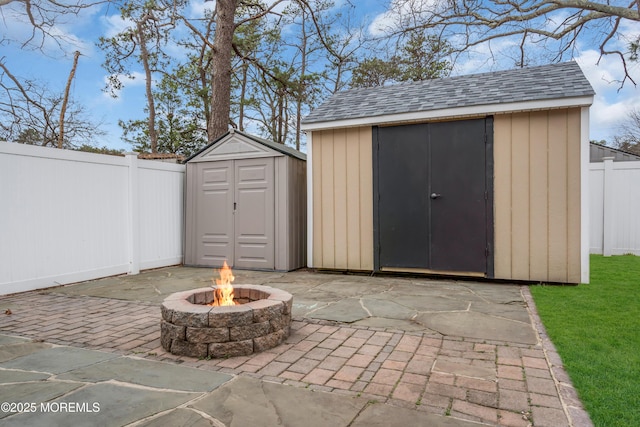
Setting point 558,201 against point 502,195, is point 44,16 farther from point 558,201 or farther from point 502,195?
point 558,201

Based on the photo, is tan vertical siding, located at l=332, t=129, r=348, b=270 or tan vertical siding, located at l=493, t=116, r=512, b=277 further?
tan vertical siding, located at l=332, t=129, r=348, b=270

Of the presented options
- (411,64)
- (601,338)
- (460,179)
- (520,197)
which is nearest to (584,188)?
(520,197)

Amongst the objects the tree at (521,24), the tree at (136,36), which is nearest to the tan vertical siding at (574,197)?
the tree at (521,24)

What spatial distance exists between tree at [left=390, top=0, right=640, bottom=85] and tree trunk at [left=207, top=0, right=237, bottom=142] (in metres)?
4.48

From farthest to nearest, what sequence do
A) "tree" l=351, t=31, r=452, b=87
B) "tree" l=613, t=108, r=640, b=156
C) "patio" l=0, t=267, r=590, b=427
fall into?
"tree" l=613, t=108, r=640, b=156 < "tree" l=351, t=31, r=452, b=87 < "patio" l=0, t=267, r=590, b=427

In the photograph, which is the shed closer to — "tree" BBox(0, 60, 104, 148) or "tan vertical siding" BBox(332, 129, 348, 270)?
"tan vertical siding" BBox(332, 129, 348, 270)

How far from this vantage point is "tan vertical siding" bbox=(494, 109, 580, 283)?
16.8 ft

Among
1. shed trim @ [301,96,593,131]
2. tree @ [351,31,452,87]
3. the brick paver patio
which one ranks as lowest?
the brick paver patio

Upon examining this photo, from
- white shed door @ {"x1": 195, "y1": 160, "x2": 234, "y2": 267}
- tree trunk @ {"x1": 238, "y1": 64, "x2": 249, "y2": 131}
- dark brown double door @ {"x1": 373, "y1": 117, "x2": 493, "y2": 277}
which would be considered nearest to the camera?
dark brown double door @ {"x1": 373, "y1": 117, "x2": 493, "y2": 277}

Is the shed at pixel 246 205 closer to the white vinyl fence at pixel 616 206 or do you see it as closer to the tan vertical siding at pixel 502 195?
the tan vertical siding at pixel 502 195

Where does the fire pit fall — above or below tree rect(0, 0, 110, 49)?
below

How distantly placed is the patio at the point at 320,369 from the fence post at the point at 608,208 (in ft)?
16.6

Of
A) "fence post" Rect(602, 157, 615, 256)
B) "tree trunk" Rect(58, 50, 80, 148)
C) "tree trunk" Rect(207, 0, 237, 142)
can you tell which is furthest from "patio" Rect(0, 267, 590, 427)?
"tree trunk" Rect(58, 50, 80, 148)

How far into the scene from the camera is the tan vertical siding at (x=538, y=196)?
202 inches
